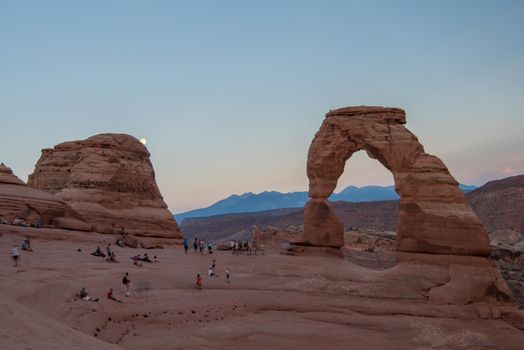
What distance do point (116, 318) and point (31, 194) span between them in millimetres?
16370

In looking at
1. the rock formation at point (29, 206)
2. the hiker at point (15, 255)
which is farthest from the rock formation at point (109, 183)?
the hiker at point (15, 255)

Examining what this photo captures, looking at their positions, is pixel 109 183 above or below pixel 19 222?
above

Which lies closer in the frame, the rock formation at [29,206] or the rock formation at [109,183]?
the rock formation at [29,206]

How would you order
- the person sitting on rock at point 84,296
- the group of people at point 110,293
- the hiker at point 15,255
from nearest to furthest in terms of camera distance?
the person sitting on rock at point 84,296
the group of people at point 110,293
the hiker at point 15,255

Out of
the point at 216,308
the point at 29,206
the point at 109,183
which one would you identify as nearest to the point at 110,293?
the point at 216,308

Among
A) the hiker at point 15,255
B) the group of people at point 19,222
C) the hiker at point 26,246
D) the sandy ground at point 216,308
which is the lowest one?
the sandy ground at point 216,308

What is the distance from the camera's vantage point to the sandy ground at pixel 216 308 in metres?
12.7

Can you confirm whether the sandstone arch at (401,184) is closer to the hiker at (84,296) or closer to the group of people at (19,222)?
the group of people at (19,222)

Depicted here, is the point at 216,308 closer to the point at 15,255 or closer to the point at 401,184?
the point at 15,255

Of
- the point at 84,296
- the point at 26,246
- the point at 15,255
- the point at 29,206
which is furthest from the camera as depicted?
the point at 29,206

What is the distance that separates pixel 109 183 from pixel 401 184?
62.8ft

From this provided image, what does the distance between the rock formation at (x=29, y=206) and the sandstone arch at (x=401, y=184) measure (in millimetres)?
13446

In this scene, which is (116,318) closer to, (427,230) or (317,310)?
(317,310)

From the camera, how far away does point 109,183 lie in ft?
108
